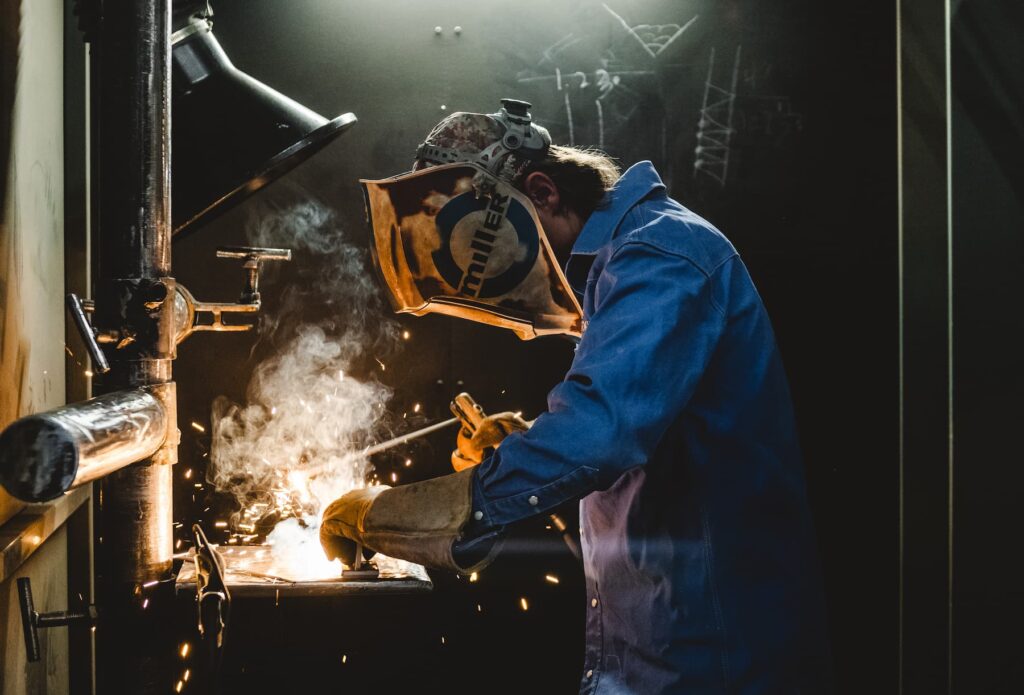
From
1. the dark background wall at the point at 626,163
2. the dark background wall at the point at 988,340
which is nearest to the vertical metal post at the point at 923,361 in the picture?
the dark background wall at the point at 626,163

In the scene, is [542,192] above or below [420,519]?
above

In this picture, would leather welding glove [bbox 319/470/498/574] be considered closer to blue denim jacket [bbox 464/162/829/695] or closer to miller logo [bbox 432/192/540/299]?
blue denim jacket [bbox 464/162/829/695]

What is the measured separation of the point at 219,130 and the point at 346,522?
36.6 inches

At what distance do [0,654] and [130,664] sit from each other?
581 millimetres

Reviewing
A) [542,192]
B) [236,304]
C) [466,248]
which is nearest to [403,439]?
[236,304]

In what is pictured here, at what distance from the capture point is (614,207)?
1664 mm

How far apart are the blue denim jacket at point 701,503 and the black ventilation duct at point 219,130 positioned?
2.42 feet

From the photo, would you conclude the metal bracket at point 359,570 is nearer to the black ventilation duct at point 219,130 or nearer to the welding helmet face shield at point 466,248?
the welding helmet face shield at point 466,248

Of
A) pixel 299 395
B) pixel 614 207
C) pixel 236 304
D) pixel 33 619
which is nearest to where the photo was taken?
pixel 33 619

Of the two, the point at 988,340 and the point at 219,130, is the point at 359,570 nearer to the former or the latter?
the point at 219,130

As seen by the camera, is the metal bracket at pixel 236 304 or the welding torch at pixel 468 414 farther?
the welding torch at pixel 468 414

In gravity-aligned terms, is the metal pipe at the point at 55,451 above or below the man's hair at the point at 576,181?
below

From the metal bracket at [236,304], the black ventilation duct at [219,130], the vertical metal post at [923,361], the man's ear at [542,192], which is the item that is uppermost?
the black ventilation duct at [219,130]

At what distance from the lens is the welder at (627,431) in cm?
127
